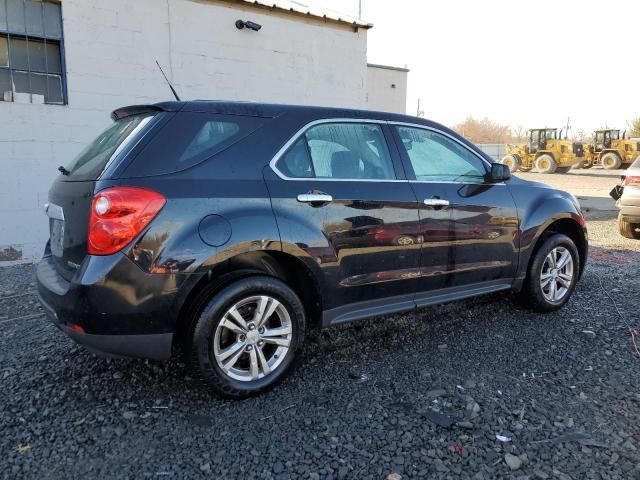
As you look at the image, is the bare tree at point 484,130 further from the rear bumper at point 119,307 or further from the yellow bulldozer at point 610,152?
the rear bumper at point 119,307

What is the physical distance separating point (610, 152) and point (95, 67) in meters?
30.7

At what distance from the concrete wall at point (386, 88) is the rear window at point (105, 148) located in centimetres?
1095

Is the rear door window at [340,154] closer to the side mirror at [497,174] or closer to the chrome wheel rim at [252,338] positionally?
the chrome wheel rim at [252,338]

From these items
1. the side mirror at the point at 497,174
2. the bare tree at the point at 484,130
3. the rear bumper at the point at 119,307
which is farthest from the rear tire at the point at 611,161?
the bare tree at the point at 484,130

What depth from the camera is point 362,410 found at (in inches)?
114

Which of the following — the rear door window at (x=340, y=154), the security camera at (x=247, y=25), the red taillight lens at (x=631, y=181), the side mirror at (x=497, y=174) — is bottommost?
the red taillight lens at (x=631, y=181)

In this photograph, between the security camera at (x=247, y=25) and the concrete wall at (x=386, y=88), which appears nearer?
the security camera at (x=247, y=25)

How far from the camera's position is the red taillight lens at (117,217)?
258cm

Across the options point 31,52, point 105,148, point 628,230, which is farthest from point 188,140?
point 628,230

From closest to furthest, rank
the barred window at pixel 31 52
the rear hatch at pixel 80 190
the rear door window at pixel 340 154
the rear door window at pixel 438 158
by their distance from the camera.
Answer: the rear hatch at pixel 80 190, the rear door window at pixel 340 154, the rear door window at pixel 438 158, the barred window at pixel 31 52

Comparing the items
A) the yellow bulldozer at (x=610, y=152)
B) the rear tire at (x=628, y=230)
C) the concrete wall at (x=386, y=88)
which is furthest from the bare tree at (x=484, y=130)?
the rear tire at (x=628, y=230)

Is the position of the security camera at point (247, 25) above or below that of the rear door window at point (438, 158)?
above

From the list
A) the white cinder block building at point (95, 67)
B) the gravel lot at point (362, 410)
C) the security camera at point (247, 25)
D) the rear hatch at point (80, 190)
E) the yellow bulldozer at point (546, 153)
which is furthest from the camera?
the yellow bulldozer at point (546, 153)

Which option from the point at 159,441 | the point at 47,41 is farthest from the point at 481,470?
the point at 47,41
